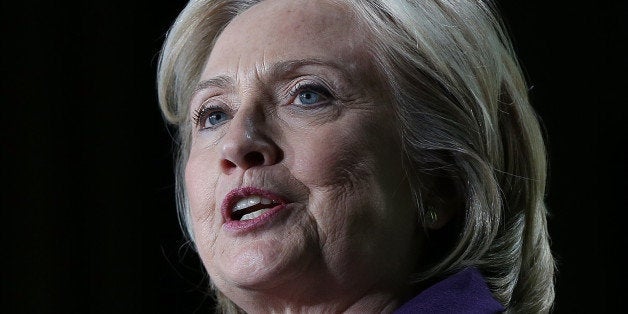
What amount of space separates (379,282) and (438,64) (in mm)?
443

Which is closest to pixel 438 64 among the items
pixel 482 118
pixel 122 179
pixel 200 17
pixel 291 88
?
pixel 482 118

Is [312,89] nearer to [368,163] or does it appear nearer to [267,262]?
[368,163]

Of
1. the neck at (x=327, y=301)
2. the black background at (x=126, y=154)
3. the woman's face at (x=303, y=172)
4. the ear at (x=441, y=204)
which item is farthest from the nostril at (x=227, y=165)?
the black background at (x=126, y=154)

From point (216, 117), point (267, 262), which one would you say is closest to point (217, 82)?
point (216, 117)

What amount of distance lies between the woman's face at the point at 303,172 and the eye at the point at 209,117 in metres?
0.02

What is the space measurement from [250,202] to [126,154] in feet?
4.18

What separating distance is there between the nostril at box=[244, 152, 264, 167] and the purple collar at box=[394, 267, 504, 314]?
38 cm

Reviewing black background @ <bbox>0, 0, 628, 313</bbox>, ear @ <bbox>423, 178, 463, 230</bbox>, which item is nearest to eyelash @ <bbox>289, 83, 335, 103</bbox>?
ear @ <bbox>423, 178, 463, 230</bbox>

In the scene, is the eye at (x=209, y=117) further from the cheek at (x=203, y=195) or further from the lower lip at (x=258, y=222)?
the lower lip at (x=258, y=222)

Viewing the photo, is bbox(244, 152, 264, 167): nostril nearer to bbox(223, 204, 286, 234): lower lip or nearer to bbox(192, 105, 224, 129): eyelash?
bbox(223, 204, 286, 234): lower lip

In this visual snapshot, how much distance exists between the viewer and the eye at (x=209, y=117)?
2160 mm

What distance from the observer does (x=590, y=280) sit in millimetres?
2928

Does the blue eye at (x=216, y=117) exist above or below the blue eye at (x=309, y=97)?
above

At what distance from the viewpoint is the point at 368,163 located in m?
1.96
